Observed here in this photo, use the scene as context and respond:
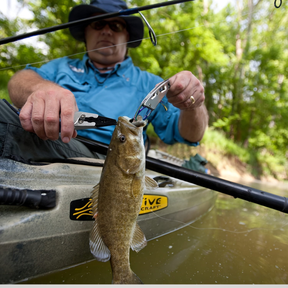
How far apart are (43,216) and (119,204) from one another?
42 cm

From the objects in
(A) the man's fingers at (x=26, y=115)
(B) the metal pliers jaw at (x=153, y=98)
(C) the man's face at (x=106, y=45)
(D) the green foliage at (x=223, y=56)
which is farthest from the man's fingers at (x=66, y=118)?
(D) the green foliage at (x=223, y=56)

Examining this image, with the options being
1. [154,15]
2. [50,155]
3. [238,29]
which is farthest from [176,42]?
[50,155]

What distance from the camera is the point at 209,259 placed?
5.39ft

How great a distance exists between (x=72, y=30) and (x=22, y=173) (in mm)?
2355

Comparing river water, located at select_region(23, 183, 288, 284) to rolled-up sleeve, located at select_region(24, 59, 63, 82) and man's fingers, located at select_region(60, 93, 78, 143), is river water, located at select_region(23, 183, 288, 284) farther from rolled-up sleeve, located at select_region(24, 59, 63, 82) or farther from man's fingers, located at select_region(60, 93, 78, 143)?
rolled-up sleeve, located at select_region(24, 59, 63, 82)

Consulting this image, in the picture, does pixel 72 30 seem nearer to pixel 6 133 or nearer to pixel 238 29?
pixel 6 133

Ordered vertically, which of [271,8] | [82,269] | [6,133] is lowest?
[82,269]

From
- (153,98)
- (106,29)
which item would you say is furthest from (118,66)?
(153,98)

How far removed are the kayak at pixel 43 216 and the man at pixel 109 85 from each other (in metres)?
0.20

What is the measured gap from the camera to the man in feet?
5.19

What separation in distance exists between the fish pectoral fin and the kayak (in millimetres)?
244

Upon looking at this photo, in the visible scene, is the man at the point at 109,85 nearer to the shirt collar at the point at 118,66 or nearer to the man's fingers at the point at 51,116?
the shirt collar at the point at 118,66

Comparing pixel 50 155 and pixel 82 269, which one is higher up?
pixel 50 155

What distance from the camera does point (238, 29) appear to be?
14469mm
